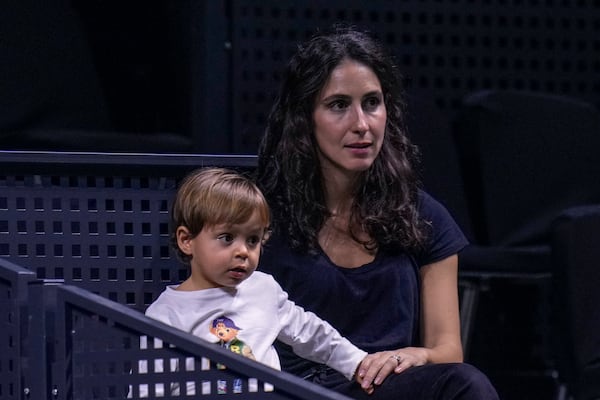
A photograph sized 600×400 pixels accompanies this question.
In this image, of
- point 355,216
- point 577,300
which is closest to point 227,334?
point 355,216

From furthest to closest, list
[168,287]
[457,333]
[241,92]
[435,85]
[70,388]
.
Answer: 1. [435,85]
2. [241,92]
3. [457,333]
4. [168,287]
5. [70,388]

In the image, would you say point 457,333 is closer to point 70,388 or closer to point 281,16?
point 70,388

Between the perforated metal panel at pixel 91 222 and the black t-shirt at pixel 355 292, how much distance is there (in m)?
0.23

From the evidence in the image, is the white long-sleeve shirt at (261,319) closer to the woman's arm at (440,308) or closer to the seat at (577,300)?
the woman's arm at (440,308)

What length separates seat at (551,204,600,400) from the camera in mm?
2688

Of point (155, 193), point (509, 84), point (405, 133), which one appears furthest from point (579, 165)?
point (155, 193)

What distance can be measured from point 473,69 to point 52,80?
50.3 inches

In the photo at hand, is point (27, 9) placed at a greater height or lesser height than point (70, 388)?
greater

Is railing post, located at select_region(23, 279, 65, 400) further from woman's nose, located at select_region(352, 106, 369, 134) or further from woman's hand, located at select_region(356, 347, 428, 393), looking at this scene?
woman's nose, located at select_region(352, 106, 369, 134)

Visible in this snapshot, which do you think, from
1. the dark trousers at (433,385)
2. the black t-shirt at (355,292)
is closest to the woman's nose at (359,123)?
the black t-shirt at (355,292)

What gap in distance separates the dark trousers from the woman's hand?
13 mm

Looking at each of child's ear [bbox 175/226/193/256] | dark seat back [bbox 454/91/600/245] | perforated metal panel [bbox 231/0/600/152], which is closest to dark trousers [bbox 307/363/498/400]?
child's ear [bbox 175/226/193/256]

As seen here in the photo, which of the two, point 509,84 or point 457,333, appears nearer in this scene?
point 457,333

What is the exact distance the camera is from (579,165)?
3531 millimetres
